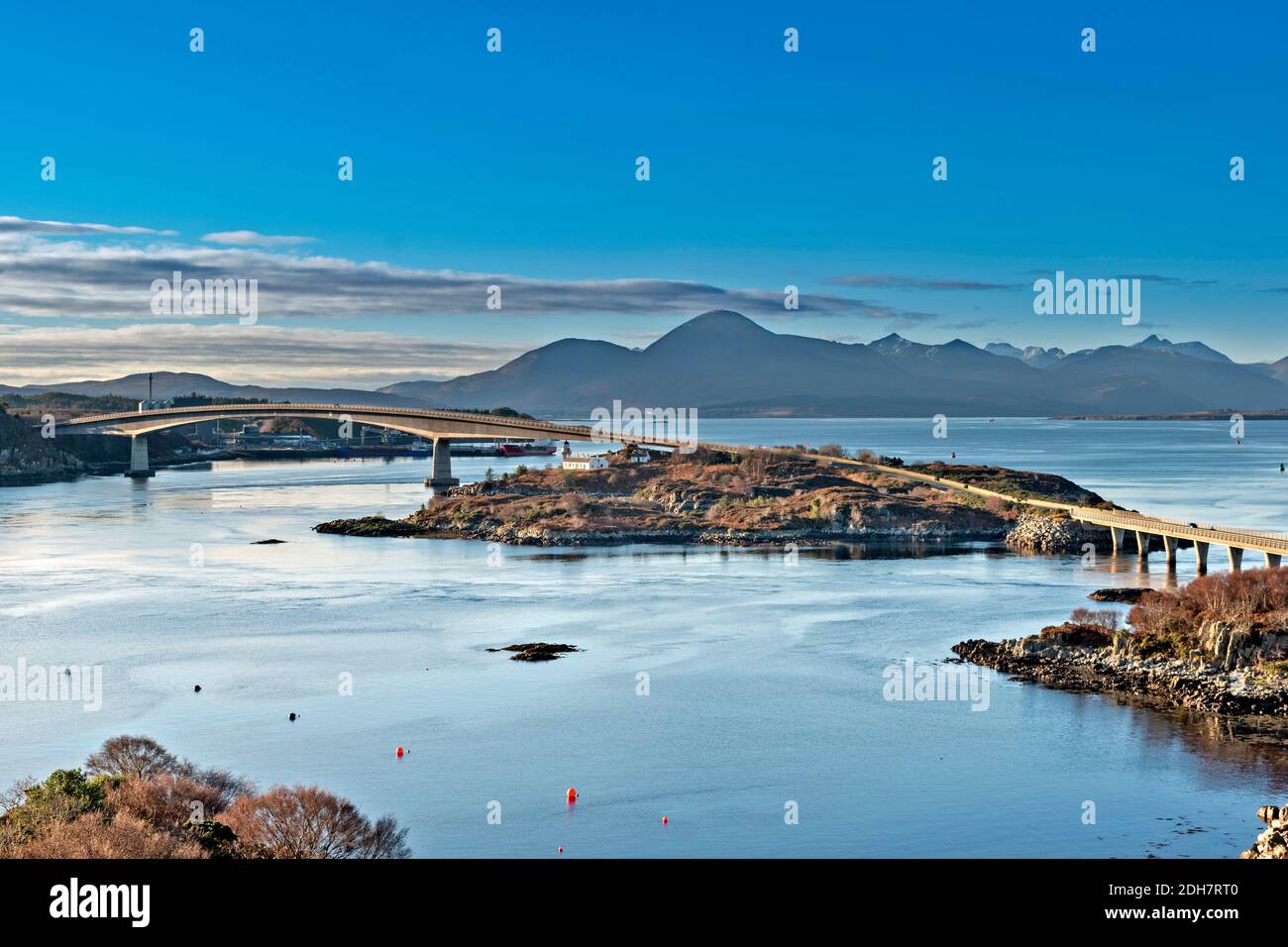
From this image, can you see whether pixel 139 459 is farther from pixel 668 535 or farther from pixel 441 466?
pixel 668 535

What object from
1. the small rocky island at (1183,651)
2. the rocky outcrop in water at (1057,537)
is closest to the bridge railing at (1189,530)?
the rocky outcrop in water at (1057,537)

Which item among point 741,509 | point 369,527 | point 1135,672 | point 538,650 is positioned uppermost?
point 741,509

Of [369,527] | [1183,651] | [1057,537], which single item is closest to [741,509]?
[1057,537]

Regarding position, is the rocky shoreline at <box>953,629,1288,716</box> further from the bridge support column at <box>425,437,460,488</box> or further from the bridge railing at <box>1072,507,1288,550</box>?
the bridge support column at <box>425,437,460,488</box>

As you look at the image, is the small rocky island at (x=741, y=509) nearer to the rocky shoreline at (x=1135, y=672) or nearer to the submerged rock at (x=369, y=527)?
the submerged rock at (x=369, y=527)
